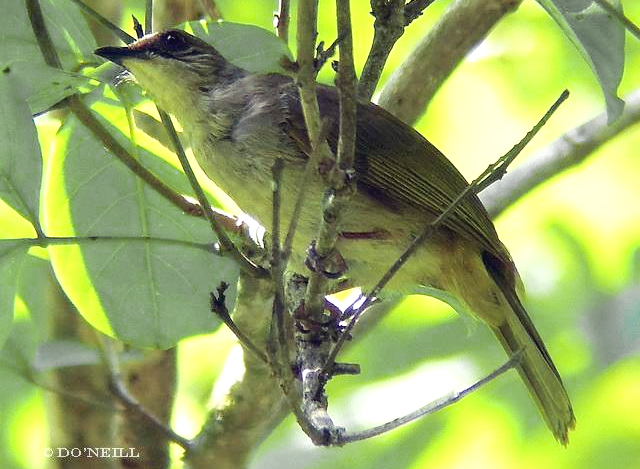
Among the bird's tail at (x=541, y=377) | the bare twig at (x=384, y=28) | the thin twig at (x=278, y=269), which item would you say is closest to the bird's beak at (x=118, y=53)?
the bare twig at (x=384, y=28)

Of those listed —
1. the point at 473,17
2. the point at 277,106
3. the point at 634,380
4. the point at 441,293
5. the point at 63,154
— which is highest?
the point at 473,17

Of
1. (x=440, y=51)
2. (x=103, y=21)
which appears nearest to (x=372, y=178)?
(x=440, y=51)

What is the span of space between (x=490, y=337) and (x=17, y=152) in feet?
9.83

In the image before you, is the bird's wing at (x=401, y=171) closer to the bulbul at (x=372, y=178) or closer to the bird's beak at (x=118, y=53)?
the bulbul at (x=372, y=178)

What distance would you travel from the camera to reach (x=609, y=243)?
5621 mm

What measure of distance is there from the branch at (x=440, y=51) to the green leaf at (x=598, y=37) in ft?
5.85

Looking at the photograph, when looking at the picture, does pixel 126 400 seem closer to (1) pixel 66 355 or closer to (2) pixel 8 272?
(1) pixel 66 355

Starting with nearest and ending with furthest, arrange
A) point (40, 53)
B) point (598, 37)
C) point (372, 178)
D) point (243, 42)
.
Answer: point (598, 37), point (40, 53), point (243, 42), point (372, 178)

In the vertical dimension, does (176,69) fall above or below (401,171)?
above

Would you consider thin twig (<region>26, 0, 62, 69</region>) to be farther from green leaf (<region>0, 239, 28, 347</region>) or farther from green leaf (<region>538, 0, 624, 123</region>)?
green leaf (<region>538, 0, 624, 123</region>)

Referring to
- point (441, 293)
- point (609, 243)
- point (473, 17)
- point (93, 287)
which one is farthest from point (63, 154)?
point (609, 243)

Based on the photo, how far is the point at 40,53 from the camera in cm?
287

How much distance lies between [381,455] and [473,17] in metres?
1.90

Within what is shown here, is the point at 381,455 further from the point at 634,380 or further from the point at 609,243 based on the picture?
the point at 609,243
